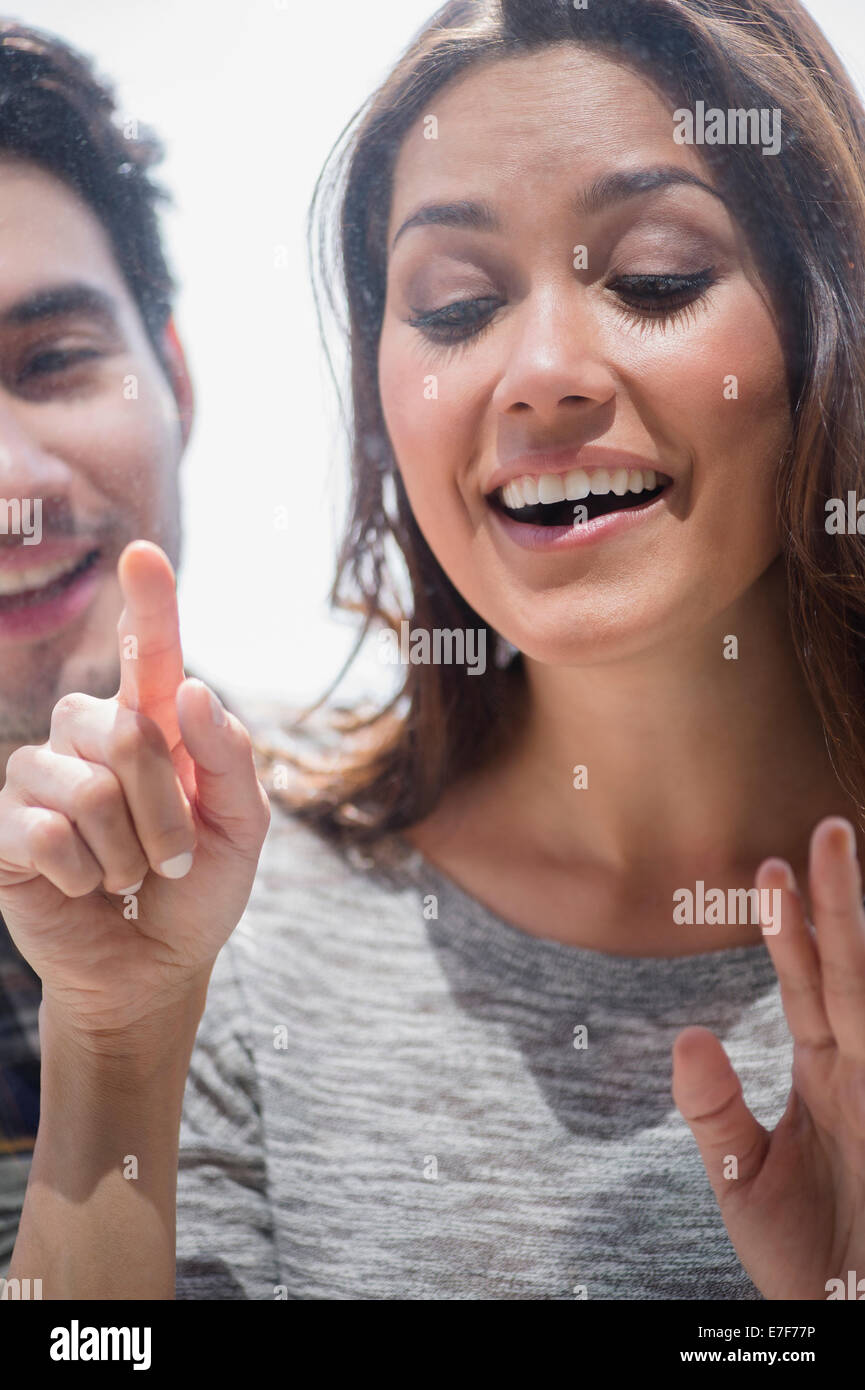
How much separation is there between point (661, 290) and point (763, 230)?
0.22ft

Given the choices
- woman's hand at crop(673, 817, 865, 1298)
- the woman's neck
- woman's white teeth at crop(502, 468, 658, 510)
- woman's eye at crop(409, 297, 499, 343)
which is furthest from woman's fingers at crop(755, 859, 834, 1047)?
woman's eye at crop(409, 297, 499, 343)

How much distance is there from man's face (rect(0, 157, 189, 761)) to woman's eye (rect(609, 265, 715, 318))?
31 cm

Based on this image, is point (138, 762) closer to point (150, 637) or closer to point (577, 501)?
point (150, 637)

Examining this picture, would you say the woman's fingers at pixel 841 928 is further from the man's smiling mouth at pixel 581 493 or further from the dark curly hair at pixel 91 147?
the dark curly hair at pixel 91 147

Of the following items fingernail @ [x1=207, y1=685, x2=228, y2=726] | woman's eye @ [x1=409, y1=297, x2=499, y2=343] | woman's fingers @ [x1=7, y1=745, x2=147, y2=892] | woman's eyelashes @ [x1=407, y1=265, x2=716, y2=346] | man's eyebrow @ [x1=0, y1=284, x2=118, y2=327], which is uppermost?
man's eyebrow @ [x1=0, y1=284, x2=118, y2=327]

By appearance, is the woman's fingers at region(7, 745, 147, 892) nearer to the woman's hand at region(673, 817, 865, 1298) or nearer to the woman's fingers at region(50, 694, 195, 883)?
the woman's fingers at region(50, 694, 195, 883)

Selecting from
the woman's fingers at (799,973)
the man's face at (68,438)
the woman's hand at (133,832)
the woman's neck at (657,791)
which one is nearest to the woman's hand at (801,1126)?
the woman's fingers at (799,973)

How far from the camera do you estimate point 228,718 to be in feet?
2.01

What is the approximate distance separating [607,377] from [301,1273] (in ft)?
1.90

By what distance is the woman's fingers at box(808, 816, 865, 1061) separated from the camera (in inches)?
21.7

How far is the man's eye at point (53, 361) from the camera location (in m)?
0.77

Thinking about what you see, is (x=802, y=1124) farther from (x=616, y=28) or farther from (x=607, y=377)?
(x=616, y=28)

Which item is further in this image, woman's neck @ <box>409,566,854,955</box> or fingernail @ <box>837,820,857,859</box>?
woman's neck @ <box>409,566,854,955</box>

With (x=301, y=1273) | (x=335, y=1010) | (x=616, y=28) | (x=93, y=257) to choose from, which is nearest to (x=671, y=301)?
(x=616, y=28)
